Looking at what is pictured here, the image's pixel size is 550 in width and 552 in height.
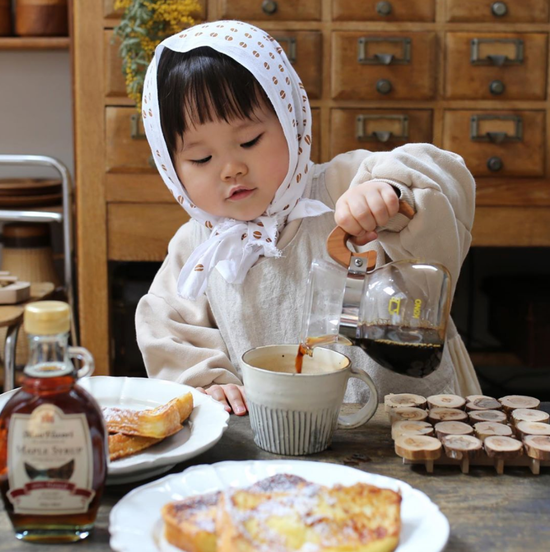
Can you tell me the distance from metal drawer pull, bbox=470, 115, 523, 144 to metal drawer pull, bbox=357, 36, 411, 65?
0.87 ft

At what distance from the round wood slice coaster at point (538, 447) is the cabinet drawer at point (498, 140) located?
1604mm

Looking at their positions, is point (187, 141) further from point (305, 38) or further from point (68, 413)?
point (305, 38)

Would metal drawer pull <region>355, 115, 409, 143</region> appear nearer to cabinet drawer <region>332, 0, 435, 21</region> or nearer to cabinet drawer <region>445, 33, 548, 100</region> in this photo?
cabinet drawer <region>445, 33, 548, 100</region>

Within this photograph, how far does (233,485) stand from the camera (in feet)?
2.19

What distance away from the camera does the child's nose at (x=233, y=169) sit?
114 cm

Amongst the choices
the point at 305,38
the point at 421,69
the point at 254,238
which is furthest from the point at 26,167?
the point at 254,238

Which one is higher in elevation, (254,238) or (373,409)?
(254,238)

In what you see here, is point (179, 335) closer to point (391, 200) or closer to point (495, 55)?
point (391, 200)

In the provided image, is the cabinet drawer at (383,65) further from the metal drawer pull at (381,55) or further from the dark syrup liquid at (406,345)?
the dark syrup liquid at (406,345)

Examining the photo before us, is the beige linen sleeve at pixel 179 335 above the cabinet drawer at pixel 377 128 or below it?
below

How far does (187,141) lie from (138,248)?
1.18m

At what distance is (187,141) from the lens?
118 cm

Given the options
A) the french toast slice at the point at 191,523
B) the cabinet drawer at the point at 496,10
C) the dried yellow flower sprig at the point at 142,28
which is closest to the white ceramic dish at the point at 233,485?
the french toast slice at the point at 191,523

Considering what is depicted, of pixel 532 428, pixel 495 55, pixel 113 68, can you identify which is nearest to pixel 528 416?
pixel 532 428
